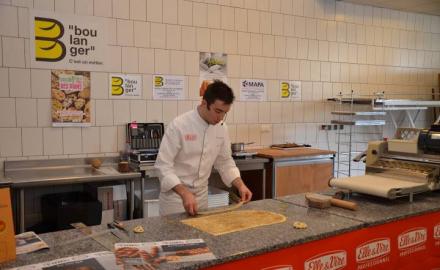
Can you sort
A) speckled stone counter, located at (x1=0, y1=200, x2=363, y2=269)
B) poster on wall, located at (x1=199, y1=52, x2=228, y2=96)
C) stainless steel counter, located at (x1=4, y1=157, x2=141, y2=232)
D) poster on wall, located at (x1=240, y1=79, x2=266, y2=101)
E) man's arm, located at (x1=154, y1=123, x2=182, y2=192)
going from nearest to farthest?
1. speckled stone counter, located at (x1=0, y1=200, x2=363, y2=269)
2. man's arm, located at (x1=154, y1=123, x2=182, y2=192)
3. stainless steel counter, located at (x1=4, y1=157, x2=141, y2=232)
4. poster on wall, located at (x1=199, y1=52, x2=228, y2=96)
5. poster on wall, located at (x1=240, y1=79, x2=266, y2=101)

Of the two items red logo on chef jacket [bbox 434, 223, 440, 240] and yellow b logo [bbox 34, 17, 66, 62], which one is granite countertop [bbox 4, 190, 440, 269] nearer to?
red logo on chef jacket [bbox 434, 223, 440, 240]

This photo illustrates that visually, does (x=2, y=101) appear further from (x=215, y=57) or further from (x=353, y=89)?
(x=353, y=89)

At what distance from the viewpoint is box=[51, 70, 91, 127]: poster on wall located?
3.84 metres

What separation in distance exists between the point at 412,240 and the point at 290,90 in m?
3.18

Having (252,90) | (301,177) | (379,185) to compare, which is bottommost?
(301,177)

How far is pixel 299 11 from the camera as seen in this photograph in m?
5.21

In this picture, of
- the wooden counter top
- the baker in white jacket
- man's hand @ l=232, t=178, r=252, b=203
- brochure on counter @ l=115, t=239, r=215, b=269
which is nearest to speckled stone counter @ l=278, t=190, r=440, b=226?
man's hand @ l=232, t=178, r=252, b=203

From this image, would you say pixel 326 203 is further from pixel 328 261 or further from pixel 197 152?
pixel 197 152

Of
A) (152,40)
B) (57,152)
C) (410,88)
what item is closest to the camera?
(57,152)

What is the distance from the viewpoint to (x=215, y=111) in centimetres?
265

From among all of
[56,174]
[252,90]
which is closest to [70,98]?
[56,174]

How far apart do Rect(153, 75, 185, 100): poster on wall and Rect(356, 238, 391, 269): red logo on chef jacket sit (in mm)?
2792

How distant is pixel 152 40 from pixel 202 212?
2.52m

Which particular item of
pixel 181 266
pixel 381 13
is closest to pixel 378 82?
pixel 381 13
